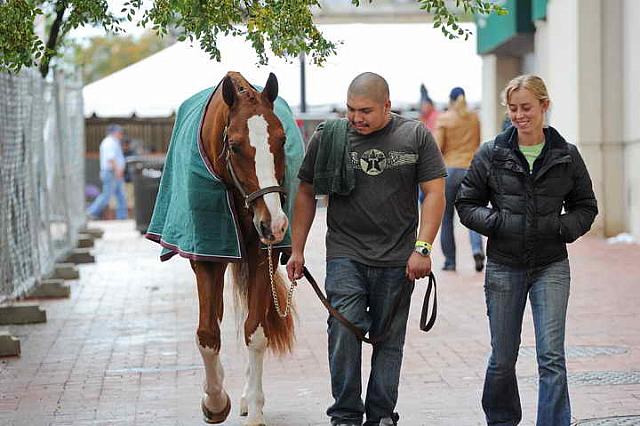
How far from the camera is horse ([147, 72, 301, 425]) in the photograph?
21.9 ft

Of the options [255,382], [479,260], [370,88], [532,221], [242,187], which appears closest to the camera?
[532,221]

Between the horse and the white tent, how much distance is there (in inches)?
777

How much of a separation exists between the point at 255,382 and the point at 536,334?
71.3 inches

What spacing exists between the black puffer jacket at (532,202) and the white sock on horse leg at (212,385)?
6.09 ft

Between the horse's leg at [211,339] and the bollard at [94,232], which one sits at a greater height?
the horse's leg at [211,339]

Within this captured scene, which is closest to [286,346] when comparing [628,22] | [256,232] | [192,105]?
[256,232]

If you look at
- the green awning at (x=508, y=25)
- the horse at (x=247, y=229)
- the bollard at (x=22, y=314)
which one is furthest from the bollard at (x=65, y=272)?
the green awning at (x=508, y=25)

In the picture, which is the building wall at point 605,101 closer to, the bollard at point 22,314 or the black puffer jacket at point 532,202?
the bollard at point 22,314

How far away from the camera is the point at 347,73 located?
1101 inches

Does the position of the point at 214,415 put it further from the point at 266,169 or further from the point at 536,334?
the point at 536,334

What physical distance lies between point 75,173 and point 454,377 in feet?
47.0

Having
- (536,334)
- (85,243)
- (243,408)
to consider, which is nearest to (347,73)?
(85,243)

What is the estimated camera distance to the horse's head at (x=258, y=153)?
6.61 metres

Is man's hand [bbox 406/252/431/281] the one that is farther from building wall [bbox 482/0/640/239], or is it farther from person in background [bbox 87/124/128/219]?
person in background [bbox 87/124/128/219]
